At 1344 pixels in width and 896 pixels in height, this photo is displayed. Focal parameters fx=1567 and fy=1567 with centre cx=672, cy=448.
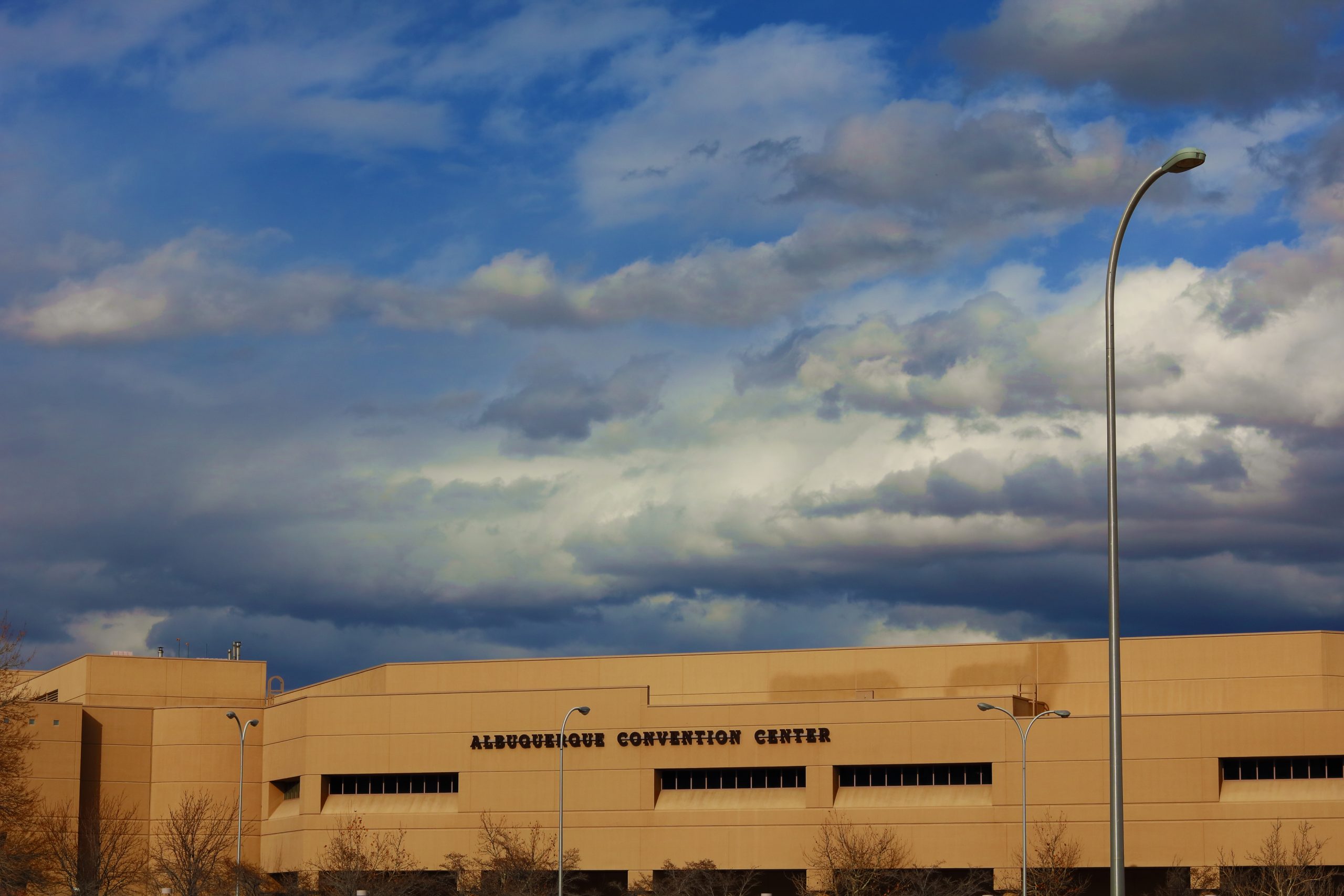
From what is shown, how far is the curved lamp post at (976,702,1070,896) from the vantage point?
225 feet

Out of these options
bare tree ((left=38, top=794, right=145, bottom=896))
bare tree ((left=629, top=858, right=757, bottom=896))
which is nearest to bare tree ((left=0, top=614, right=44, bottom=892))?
bare tree ((left=38, top=794, right=145, bottom=896))

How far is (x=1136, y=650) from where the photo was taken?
85.8m

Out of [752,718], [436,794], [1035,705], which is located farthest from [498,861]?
[1035,705]

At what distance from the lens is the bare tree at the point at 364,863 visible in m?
88.4

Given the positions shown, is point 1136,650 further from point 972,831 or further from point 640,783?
point 640,783

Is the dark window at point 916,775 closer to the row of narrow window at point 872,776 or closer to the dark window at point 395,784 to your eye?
the row of narrow window at point 872,776

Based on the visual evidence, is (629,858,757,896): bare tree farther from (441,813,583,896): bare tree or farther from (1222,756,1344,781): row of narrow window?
(1222,756,1344,781): row of narrow window

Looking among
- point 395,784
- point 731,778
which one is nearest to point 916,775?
point 731,778

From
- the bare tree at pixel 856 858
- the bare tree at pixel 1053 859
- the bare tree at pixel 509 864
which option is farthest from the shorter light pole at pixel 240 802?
the bare tree at pixel 1053 859

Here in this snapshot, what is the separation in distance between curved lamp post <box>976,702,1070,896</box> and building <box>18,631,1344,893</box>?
1054 millimetres

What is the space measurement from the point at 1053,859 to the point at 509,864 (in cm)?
2940

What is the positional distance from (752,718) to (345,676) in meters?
32.8

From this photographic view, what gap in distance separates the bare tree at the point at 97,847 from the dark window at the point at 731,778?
30.8 metres

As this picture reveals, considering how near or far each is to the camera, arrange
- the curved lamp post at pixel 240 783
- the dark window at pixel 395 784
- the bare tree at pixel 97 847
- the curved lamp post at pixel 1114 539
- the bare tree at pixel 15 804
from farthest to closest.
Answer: the dark window at pixel 395 784 < the curved lamp post at pixel 240 783 < the bare tree at pixel 97 847 < the bare tree at pixel 15 804 < the curved lamp post at pixel 1114 539
